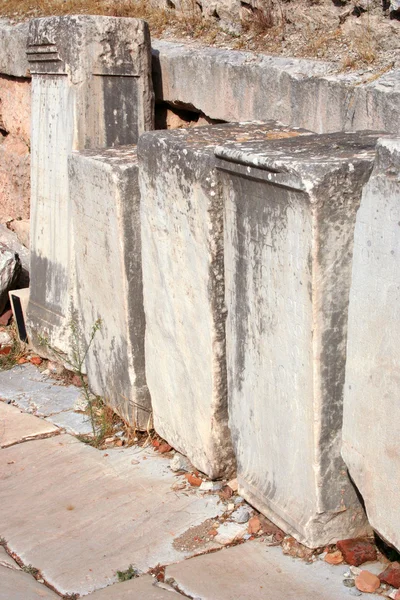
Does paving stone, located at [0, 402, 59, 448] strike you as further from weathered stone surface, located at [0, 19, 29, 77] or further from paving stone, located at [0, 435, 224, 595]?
weathered stone surface, located at [0, 19, 29, 77]

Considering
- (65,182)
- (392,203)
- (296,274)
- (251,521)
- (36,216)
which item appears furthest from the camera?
(36,216)

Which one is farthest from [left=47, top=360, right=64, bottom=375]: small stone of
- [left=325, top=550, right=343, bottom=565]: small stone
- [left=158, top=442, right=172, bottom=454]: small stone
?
[left=325, top=550, right=343, bottom=565]: small stone

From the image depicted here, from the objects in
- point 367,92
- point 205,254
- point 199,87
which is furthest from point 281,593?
point 199,87

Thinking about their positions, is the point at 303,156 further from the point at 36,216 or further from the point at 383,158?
the point at 36,216

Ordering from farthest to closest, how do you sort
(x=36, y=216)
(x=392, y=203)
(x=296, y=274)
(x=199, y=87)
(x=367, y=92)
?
(x=36, y=216)
(x=199, y=87)
(x=367, y=92)
(x=296, y=274)
(x=392, y=203)

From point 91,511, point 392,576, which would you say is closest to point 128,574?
point 91,511

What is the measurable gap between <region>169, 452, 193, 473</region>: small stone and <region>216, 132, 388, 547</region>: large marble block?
1.54 feet

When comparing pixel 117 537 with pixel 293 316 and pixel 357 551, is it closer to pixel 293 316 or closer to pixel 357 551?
pixel 357 551

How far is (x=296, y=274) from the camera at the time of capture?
2.71m

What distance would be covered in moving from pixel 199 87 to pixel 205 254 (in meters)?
1.67

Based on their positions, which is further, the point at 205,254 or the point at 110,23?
the point at 110,23

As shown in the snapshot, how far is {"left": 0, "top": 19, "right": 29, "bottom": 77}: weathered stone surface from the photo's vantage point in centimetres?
610

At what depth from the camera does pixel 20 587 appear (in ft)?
9.68

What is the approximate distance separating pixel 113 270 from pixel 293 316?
149 centimetres
